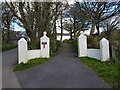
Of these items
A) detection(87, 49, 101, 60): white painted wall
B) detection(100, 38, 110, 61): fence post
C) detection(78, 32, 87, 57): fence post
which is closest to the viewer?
detection(100, 38, 110, 61): fence post

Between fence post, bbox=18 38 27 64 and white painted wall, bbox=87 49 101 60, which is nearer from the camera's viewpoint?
fence post, bbox=18 38 27 64

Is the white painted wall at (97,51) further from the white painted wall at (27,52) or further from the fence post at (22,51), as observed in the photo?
the fence post at (22,51)

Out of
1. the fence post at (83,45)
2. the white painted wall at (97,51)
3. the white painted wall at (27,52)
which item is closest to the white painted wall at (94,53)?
the white painted wall at (97,51)

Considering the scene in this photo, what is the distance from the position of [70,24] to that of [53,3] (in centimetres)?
3191

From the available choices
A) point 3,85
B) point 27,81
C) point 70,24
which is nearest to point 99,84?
point 27,81

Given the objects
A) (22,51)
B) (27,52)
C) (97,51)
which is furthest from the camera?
(97,51)

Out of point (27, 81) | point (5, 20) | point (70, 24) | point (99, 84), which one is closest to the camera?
point (99, 84)

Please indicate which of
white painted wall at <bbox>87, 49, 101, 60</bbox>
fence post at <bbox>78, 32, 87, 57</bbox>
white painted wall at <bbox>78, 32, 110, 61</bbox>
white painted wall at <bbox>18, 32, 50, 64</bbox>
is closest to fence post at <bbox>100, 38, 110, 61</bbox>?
white painted wall at <bbox>78, 32, 110, 61</bbox>

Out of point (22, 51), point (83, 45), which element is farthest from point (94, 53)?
point (22, 51)

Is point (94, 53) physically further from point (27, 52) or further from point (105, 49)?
point (27, 52)

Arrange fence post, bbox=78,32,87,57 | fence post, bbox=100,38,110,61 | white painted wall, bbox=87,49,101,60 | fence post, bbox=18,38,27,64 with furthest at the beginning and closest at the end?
fence post, bbox=78,32,87,57
white painted wall, bbox=87,49,101,60
fence post, bbox=100,38,110,61
fence post, bbox=18,38,27,64

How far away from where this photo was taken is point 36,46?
20594 millimetres

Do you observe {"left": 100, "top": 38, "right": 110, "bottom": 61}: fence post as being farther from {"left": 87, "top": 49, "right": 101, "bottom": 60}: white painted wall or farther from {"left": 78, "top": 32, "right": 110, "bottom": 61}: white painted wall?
{"left": 87, "top": 49, "right": 101, "bottom": 60}: white painted wall

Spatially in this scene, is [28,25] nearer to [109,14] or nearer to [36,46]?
[36,46]
